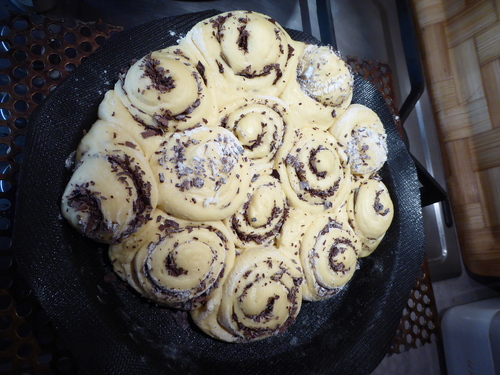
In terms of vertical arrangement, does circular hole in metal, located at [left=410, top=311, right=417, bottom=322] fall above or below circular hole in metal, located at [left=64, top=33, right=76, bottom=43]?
below

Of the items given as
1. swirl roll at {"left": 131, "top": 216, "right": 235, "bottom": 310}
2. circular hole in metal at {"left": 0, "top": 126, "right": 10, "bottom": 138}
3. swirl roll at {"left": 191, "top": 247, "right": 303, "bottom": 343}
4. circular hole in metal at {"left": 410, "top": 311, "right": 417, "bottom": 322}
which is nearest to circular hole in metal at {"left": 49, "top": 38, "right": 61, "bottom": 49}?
circular hole in metal at {"left": 0, "top": 126, "right": 10, "bottom": 138}

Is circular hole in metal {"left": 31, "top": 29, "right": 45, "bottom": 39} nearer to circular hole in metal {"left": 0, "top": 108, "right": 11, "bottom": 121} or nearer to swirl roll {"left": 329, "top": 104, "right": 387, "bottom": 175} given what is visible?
circular hole in metal {"left": 0, "top": 108, "right": 11, "bottom": 121}

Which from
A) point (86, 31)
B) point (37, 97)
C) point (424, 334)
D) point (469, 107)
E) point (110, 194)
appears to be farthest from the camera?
point (469, 107)

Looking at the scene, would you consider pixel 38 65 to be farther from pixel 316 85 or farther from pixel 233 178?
pixel 316 85

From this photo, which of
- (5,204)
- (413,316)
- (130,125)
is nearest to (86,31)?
(130,125)

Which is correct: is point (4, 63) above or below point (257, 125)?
above

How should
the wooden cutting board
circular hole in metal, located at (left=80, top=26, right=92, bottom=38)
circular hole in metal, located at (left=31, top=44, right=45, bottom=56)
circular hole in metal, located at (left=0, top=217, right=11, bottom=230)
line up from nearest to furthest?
circular hole in metal, located at (left=0, top=217, right=11, bottom=230), circular hole in metal, located at (left=31, top=44, right=45, bottom=56), circular hole in metal, located at (left=80, top=26, right=92, bottom=38), the wooden cutting board

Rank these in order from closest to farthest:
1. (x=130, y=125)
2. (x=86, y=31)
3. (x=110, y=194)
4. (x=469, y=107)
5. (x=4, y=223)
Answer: (x=110, y=194)
(x=130, y=125)
(x=4, y=223)
(x=86, y=31)
(x=469, y=107)
